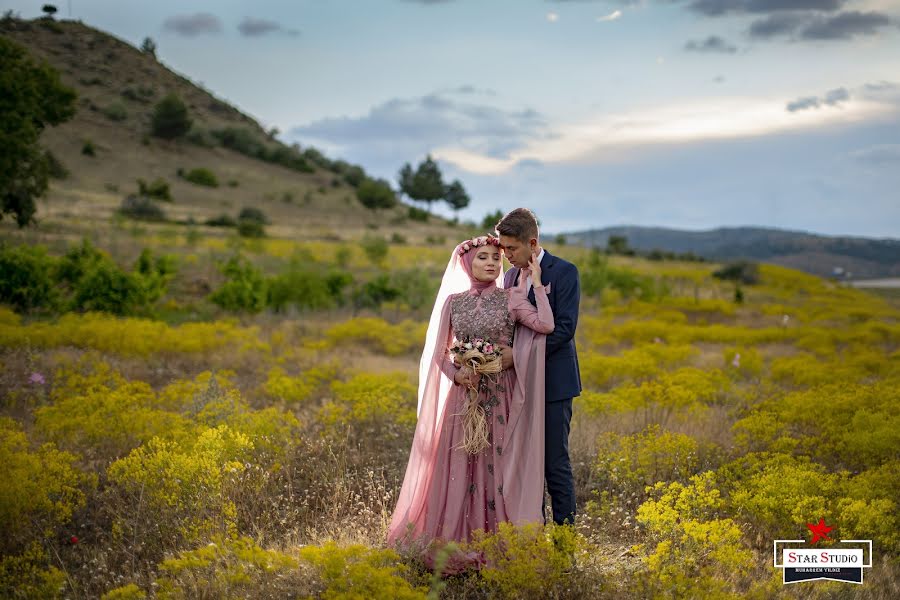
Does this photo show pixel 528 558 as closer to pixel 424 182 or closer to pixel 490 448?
pixel 490 448

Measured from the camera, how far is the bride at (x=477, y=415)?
3.94m

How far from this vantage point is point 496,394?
409cm

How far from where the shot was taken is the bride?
3.94 metres

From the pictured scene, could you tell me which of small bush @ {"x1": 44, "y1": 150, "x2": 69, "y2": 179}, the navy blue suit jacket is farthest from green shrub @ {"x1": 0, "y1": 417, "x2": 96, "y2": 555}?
small bush @ {"x1": 44, "y1": 150, "x2": 69, "y2": 179}

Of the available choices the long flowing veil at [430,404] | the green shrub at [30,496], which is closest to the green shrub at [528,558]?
the long flowing veil at [430,404]

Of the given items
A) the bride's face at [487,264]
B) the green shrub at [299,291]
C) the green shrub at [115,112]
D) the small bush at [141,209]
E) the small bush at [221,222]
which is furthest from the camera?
the green shrub at [115,112]

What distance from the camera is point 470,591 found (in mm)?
4051

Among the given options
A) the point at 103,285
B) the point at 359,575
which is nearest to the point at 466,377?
the point at 359,575

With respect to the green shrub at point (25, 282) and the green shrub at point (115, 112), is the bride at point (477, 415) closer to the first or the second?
the green shrub at point (25, 282)

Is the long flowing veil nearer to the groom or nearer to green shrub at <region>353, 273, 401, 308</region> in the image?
the groom

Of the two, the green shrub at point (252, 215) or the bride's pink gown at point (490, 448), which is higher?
the green shrub at point (252, 215)

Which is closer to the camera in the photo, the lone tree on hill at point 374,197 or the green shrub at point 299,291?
the green shrub at point 299,291

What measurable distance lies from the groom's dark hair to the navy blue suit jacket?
21 centimetres

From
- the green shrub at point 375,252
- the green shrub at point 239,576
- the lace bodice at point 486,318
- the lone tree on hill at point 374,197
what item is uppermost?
the lone tree on hill at point 374,197
